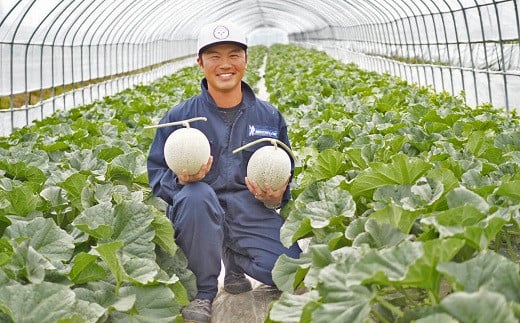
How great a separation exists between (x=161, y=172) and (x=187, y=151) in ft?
1.63

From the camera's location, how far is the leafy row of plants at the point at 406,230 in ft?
7.42

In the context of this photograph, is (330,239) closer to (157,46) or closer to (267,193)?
(267,193)

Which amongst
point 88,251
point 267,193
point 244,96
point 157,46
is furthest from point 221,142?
point 157,46

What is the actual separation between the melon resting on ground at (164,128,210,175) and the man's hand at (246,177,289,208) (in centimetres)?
33

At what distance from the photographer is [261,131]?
443 centimetres

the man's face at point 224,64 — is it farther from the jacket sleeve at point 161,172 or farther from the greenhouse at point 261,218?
the jacket sleeve at point 161,172

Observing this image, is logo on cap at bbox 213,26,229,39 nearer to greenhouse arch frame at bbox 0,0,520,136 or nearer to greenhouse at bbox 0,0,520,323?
greenhouse at bbox 0,0,520,323

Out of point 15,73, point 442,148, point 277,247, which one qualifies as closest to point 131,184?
point 277,247

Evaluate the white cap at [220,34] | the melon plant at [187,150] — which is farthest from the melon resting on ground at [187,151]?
the white cap at [220,34]

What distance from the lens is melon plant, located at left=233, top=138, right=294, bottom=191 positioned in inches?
159

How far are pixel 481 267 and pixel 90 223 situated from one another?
2022mm

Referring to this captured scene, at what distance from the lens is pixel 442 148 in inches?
194

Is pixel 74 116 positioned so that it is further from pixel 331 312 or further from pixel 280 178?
pixel 331 312

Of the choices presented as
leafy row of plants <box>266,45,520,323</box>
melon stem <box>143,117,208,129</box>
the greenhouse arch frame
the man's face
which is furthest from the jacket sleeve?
the greenhouse arch frame
